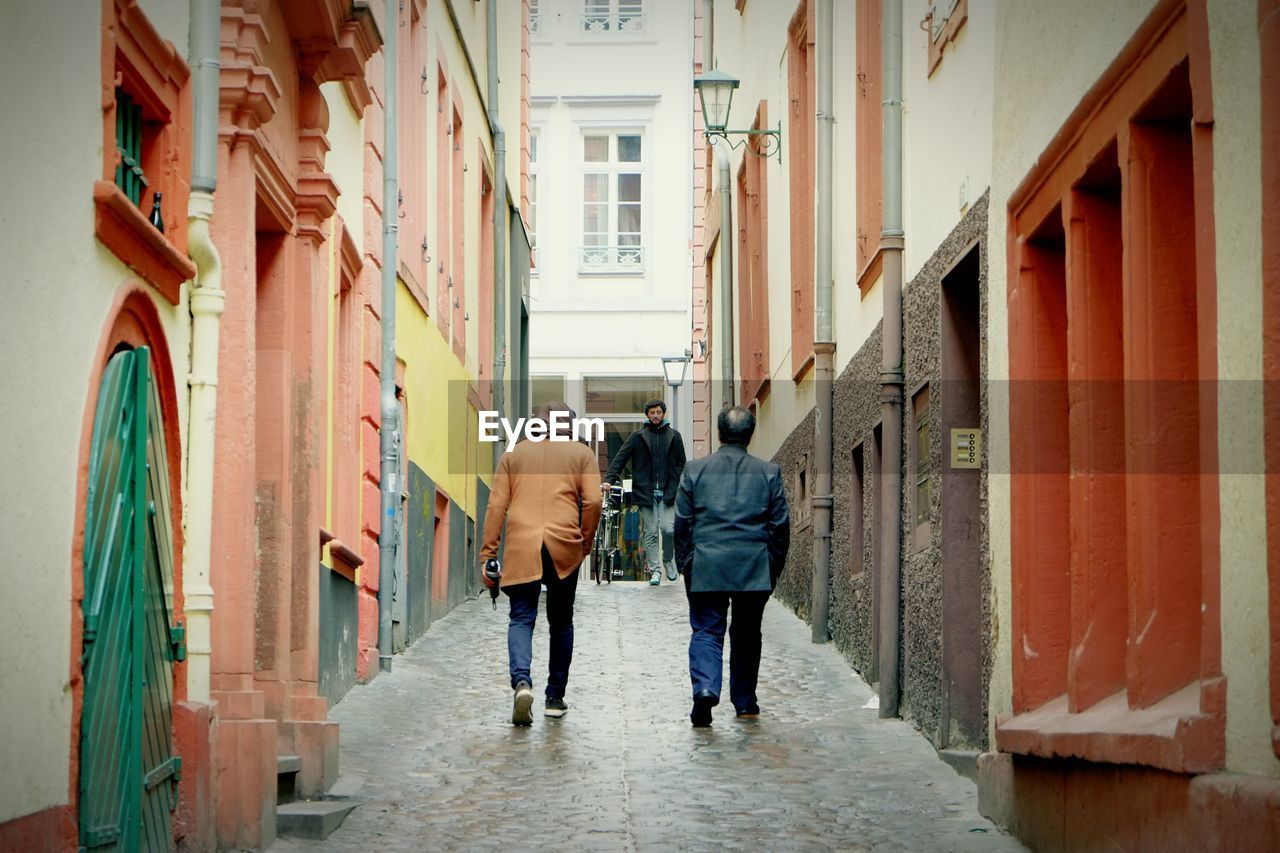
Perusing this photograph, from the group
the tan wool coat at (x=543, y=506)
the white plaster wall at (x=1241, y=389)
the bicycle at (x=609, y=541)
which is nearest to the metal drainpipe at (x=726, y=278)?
the bicycle at (x=609, y=541)

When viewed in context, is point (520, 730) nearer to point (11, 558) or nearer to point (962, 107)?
point (962, 107)

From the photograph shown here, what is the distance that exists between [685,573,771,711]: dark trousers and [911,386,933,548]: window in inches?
38.3

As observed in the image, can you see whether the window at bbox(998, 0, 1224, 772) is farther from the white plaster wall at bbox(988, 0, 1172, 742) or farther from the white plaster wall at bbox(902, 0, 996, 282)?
the white plaster wall at bbox(902, 0, 996, 282)

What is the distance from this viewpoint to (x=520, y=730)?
12.0 m

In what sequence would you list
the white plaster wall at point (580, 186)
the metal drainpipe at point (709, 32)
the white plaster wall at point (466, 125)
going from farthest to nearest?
the white plaster wall at point (580, 186), the metal drainpipe at point (709, 32), the white plaster wall at point (466, 125)

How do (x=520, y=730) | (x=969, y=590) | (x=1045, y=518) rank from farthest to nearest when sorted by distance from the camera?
(x=520, y=730) < (x=969, y=590) < (x=1045, y=518)

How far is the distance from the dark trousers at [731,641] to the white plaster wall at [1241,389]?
6.60 m

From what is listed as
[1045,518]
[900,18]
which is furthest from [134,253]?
[900,18]

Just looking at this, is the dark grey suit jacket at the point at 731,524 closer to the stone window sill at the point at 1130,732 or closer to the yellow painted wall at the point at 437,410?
the stone window sill at the point at 1130,732

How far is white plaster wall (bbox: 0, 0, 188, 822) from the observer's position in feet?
18.2

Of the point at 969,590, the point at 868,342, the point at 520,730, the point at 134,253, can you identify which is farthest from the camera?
the point at 868,342

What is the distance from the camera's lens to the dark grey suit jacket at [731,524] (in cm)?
1247

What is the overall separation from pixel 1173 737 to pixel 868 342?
8264 millimetres

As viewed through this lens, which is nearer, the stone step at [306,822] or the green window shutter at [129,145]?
the green window shutter at [129,145]
